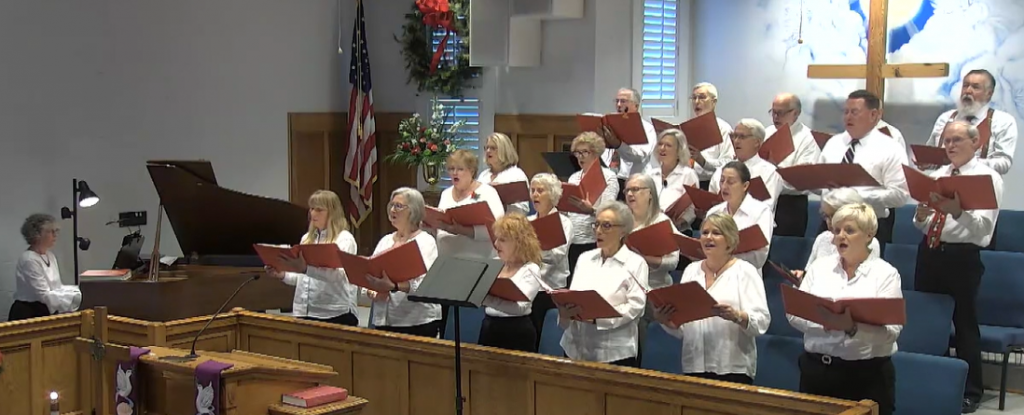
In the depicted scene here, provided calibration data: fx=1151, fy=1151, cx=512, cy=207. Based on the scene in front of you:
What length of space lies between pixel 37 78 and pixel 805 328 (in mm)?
6112

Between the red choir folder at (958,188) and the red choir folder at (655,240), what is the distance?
1141 mm

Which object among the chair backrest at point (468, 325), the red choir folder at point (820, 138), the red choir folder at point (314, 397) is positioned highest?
the red choir folder at point (820, 138)

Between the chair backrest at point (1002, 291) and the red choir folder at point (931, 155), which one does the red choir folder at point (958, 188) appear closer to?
the red choir folder at point (931, 155)

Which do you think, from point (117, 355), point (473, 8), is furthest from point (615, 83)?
point (117, 355)

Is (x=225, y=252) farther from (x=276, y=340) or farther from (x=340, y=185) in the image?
(x=340, y=185)

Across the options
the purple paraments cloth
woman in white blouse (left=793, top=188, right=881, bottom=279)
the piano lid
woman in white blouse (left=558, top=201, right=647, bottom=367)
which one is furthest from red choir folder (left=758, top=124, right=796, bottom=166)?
the purple paraments cloth

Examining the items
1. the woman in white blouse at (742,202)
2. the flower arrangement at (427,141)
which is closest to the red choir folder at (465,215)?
the woman in white blouse at (742,202)

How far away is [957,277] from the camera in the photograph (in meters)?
5.64

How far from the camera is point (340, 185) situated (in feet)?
35.8

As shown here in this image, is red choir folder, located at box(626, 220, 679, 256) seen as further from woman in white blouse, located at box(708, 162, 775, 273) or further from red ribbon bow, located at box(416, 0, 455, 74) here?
red ribbon bow, located at box(416, 0, 455, 74)

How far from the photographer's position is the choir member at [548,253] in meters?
5.94

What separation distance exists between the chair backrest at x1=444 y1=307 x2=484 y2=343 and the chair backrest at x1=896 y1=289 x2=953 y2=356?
2.17 meters

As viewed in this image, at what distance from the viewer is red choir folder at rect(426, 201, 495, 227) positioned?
5.86 metres

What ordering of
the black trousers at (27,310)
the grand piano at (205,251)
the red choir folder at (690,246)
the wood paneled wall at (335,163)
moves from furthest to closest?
the wood paneled wall at (335,163) → the black trousers at (27,310) → the grand piano at (205,251) → the red choir folder at (690,246)
